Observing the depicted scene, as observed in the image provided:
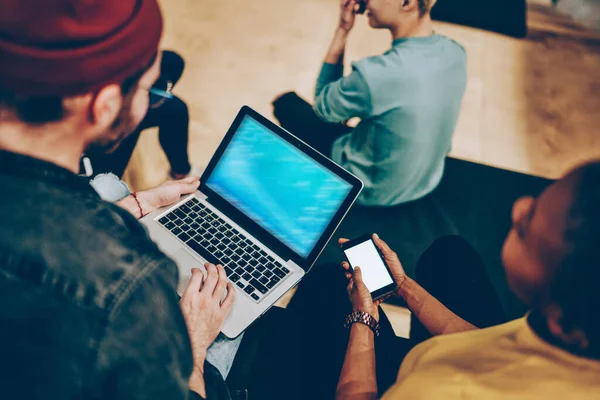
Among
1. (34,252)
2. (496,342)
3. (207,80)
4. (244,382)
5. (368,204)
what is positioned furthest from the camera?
(207,80)

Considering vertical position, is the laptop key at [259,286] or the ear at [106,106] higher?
the ear at [106,106]

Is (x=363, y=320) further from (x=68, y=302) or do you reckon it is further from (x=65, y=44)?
(x=65, y=44)

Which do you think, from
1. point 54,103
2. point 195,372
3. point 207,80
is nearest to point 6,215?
point 54,103

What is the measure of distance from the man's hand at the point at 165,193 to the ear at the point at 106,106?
521mm

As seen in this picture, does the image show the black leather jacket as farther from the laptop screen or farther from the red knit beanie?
the laptop screen

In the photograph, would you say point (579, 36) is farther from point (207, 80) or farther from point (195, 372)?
point (195, 372)

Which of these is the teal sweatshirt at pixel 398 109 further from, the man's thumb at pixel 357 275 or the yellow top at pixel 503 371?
the yellow top at pixel 503 371

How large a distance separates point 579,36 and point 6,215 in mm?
3369

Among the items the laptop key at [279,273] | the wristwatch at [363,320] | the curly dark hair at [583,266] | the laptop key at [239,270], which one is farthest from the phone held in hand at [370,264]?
the curly dark hair at [583,266]

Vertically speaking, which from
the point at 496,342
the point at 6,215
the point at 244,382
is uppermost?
the point at 6,215

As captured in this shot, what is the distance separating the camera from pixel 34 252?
25.7 inches

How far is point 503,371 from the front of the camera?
31.5 inches

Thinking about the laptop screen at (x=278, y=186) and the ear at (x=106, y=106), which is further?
the laptop screen at (x=278, y=186)

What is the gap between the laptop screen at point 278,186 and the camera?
1.23m
